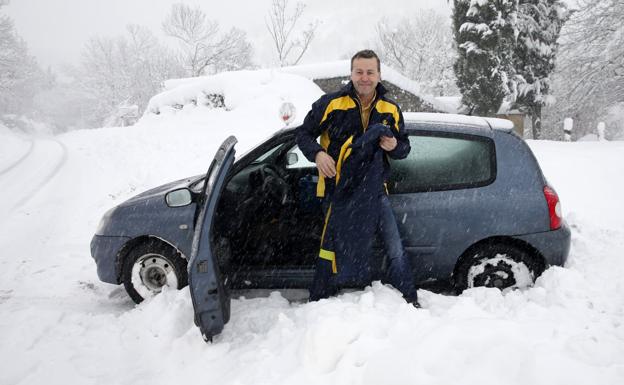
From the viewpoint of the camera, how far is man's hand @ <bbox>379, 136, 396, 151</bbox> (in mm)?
2699

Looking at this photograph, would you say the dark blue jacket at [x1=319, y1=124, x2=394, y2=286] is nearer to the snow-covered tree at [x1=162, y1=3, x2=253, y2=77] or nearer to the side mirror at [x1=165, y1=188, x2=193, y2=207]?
the side mirror at [x1=165, y1=188, x2=193, y2=207]

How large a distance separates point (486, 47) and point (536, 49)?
2943mm

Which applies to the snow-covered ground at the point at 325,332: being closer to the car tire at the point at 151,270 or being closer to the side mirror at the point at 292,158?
the car tire at the point at 151,270

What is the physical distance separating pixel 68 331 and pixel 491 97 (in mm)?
16162

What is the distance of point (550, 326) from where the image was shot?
2223 mm

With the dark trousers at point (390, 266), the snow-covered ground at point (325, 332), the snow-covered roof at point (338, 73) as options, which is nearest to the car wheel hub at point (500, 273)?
the snow-covered ground at point (325, 332)

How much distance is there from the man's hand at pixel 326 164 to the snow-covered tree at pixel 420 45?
32.3 m

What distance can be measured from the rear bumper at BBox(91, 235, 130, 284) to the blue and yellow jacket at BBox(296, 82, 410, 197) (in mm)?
1786

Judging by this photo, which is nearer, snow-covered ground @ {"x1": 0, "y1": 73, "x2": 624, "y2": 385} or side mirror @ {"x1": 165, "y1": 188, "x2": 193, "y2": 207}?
snow-covered ground @ {"x1": 0, "y1": 73, "x2": 624, "y2": 385}

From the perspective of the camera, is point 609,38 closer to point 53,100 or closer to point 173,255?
point 173,255

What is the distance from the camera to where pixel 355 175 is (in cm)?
286

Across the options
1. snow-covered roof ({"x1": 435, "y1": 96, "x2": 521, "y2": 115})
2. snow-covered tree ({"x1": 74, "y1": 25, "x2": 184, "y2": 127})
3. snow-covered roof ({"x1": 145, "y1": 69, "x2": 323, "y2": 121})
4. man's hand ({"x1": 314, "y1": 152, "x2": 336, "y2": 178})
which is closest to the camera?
man's hand ({"x1": 314, "y1": 152, "x2": 336, "y2": 178})

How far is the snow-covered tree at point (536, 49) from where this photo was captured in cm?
1656

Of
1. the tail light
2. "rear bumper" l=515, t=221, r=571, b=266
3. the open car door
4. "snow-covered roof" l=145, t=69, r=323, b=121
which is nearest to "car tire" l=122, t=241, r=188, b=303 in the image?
the open car door
